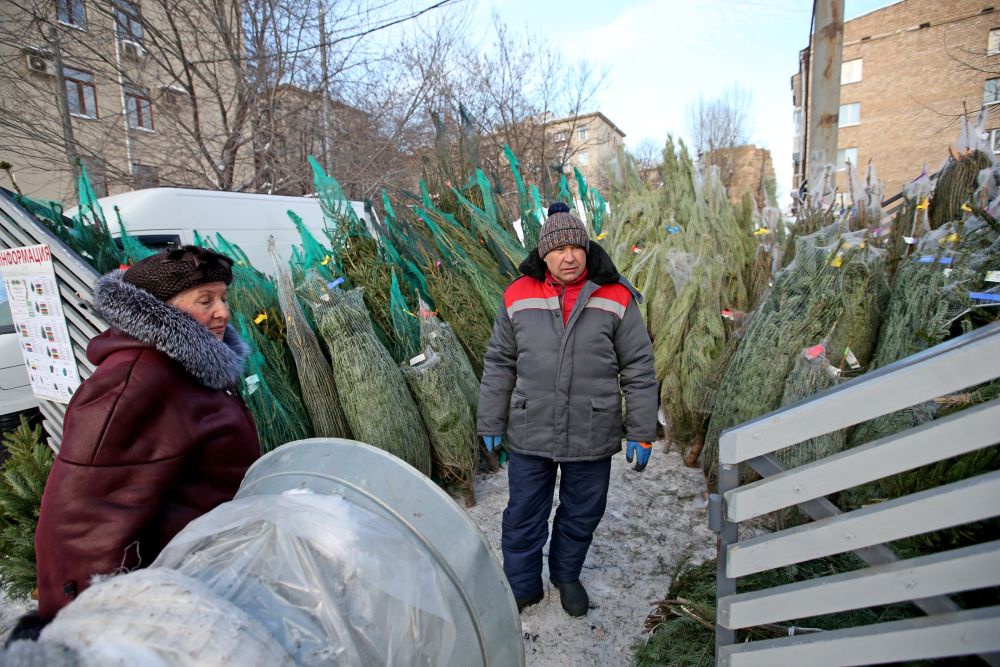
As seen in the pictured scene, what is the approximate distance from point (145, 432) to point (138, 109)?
906 centimetres

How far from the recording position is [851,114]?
3222cm

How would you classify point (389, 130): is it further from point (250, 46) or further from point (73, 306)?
point (73, 306)

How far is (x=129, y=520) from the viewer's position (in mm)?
1206

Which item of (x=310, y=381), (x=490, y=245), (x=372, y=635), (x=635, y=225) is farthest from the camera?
(x=635, y=225)

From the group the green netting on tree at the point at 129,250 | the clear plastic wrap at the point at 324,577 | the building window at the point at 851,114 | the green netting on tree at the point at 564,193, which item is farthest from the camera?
the building window at the point at 851,114

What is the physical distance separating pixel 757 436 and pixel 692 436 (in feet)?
9.85

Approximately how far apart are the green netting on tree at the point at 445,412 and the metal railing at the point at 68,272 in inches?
73.6

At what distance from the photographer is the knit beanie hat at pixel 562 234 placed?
7.37 feet

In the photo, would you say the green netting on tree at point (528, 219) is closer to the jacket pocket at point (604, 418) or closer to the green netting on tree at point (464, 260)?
the green netting on tree at point (464, 260)

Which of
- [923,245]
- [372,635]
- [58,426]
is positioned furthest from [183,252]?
[923,245]

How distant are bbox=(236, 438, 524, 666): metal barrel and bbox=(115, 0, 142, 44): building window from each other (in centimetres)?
868

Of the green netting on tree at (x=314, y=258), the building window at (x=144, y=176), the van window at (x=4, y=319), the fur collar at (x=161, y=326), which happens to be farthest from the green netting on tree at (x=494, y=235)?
the building window at (x=144, y=176)

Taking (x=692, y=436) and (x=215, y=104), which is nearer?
(x=692, y=436)

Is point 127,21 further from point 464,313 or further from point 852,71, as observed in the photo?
point 852,71
